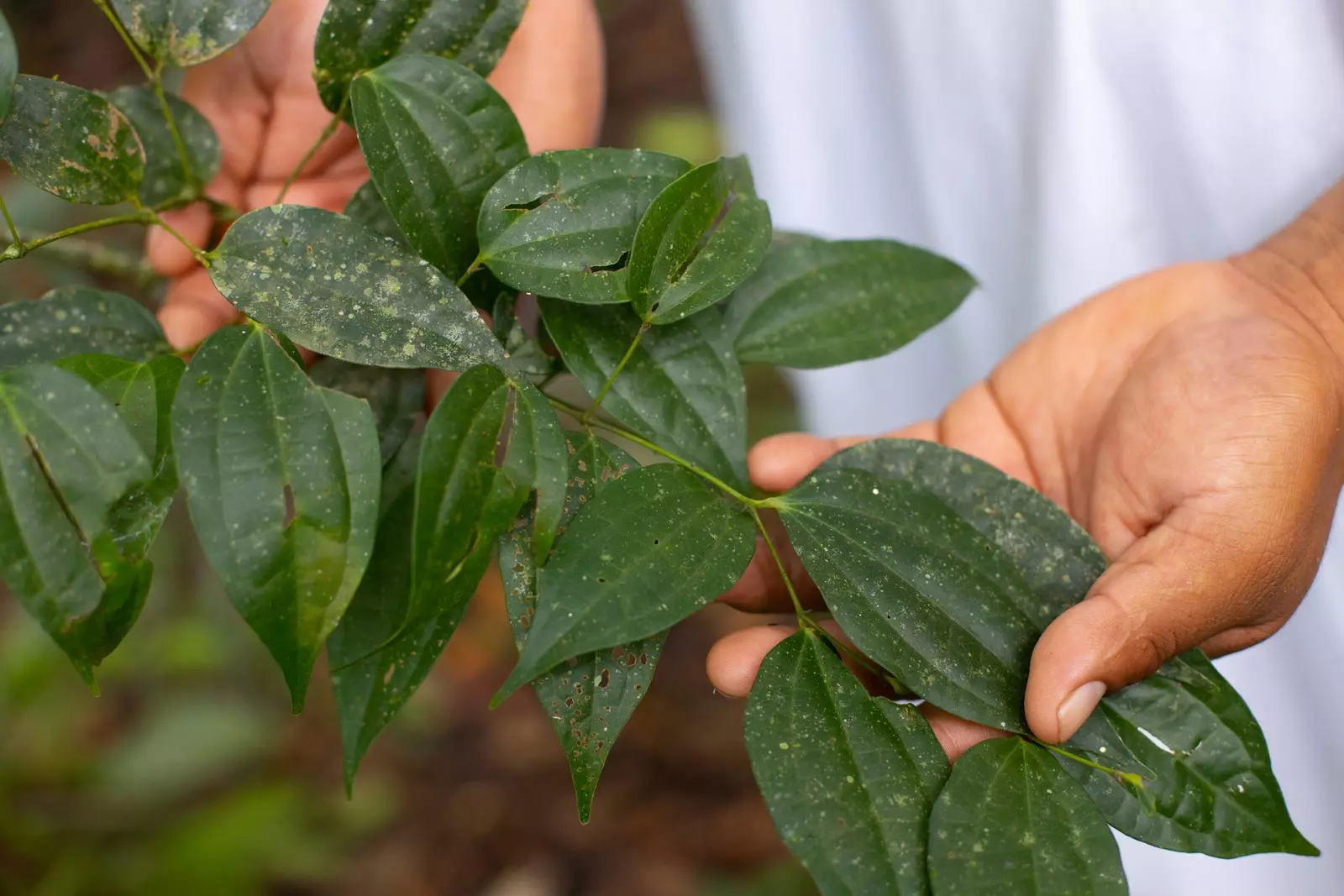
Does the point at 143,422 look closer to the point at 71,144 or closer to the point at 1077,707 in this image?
the point at 71,144

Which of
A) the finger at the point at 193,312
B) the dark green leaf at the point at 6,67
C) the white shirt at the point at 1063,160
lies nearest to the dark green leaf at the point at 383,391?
the finger at the point at 193,312

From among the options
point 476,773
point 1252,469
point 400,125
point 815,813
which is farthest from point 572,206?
point 476,773

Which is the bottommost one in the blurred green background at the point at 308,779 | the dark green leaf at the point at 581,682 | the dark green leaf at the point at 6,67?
the blurred green background at the point at 308,779

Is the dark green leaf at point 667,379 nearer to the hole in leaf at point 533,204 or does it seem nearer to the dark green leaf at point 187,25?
the hole in leaf at point 533,204

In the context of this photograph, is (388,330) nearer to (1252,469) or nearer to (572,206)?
(572,206)

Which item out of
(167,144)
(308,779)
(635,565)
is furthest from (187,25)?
(308,779)
